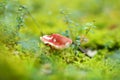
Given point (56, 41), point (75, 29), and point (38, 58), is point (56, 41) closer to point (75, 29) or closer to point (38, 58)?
point (38, 58)

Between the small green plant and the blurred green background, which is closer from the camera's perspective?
the blurred green background

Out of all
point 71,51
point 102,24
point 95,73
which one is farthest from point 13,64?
point 102,24

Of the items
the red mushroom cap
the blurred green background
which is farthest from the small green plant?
the red mushroom cap

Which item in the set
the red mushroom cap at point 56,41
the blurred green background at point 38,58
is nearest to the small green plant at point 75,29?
the blurred green background at point 38,58

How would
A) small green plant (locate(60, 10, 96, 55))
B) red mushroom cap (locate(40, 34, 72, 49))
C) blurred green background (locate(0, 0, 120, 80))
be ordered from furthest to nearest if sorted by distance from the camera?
small green plant (locate(60, 10, 96, 55)), red mushroom cap (locate(40, 34, 72, 49)), blurred green background (locate(0, 0, 120, 80))

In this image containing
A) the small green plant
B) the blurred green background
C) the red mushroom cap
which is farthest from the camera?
the small green plant

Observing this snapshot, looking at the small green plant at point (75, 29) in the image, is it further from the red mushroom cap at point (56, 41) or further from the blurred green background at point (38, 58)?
the red mushroom cap at point (56, 41)

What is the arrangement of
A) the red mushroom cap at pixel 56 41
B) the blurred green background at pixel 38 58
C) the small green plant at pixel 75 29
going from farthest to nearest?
the small green plant at pixel 75 29, the red mushroom cap at pixel 56 41, the blurred green background at pixel 38 58

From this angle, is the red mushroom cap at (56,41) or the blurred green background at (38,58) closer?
the blurred green background at (38,58)

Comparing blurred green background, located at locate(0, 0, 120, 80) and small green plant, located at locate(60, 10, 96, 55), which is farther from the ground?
small green plant, located at locate(60, 10, 96, 55)

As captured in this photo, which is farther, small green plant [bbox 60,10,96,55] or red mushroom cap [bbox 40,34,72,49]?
small green plant [bbox 60,10,96,55]

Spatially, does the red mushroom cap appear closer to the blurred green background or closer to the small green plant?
the blurred green background

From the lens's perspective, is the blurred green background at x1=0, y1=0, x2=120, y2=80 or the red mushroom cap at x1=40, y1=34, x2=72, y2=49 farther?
the red mushroom cap at x1=40, y1=34, x2=72, y2=49
